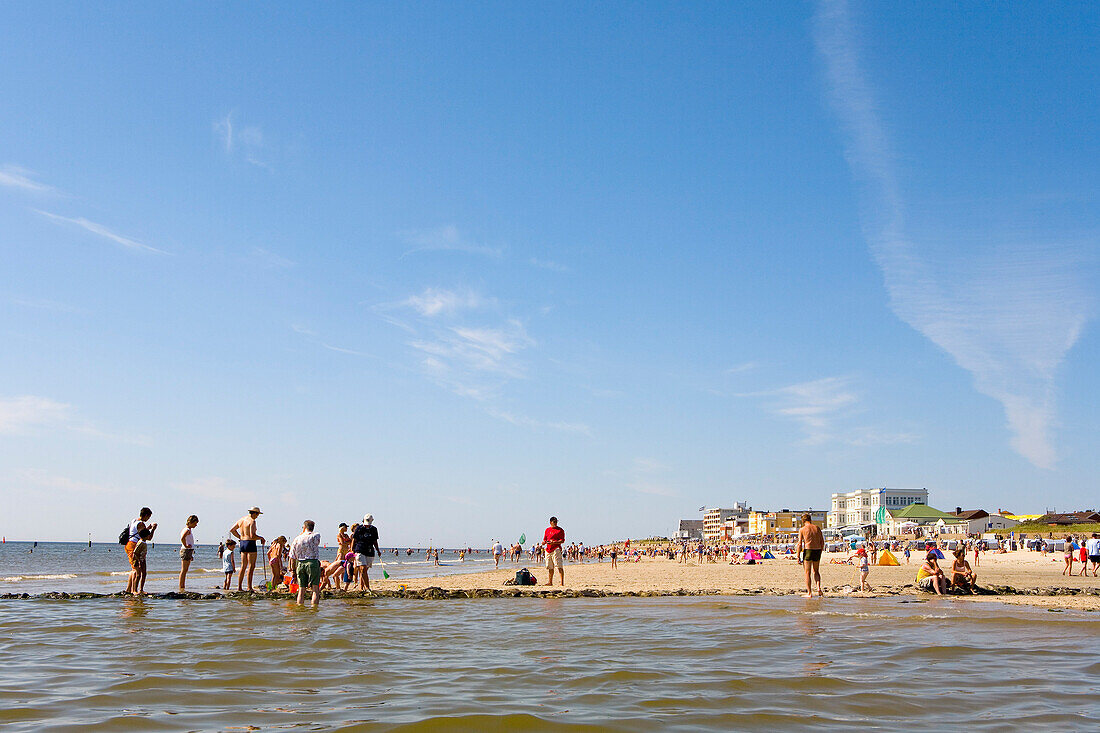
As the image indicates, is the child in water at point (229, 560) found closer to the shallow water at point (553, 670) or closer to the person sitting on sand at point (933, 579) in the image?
the shallow water at point (553, 670)

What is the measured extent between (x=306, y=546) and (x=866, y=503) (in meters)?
127

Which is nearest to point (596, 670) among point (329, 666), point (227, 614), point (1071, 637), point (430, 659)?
point (430, 659)

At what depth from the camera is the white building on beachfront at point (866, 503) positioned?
120m

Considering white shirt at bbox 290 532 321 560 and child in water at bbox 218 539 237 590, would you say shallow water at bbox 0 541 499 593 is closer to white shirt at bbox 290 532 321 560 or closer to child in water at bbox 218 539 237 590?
child in water at bbox 218 539 237 590

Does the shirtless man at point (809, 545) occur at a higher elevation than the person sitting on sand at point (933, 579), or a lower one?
higher

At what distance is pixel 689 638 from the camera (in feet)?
30.3

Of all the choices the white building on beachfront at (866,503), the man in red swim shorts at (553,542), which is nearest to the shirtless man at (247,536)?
the man in red swim shorts at (553,542)

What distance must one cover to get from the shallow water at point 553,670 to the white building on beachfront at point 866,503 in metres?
115

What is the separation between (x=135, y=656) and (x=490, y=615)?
213 inches

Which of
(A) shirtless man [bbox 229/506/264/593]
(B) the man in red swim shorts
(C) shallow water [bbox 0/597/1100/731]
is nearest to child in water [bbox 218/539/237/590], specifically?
(A) shirtless man [bbox 229/506/264/593]

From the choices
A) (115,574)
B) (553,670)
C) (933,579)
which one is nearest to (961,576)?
(933,579)

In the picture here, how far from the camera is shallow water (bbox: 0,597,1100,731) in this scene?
528cm

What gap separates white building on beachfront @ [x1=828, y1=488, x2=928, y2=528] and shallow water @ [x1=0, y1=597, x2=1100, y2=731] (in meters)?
115

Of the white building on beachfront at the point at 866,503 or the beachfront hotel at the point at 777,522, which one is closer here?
the white building on beachfront at the point at 866,503
